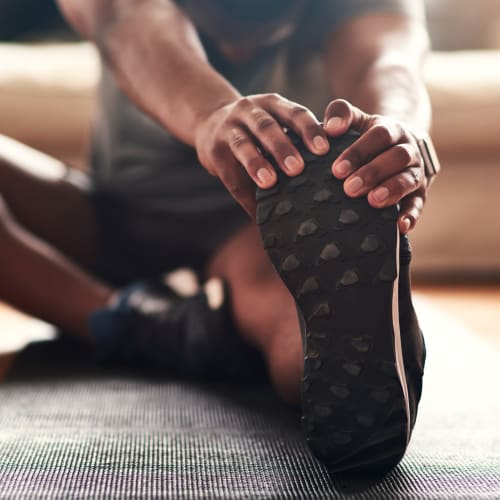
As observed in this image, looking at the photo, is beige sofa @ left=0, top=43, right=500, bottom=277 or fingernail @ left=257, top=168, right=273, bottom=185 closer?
fingernail @ left=257, top=168, right=273, bottom=185

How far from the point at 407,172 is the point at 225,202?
1.60 ft

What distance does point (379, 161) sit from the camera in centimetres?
50

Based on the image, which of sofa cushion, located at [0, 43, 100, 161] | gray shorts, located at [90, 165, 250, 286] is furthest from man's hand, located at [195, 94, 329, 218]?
sofa cushion, located at [0, 43, 100, 161]

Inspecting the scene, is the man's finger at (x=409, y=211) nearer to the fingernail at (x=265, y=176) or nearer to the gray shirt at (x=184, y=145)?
the fingernail at (x=265, y=176)

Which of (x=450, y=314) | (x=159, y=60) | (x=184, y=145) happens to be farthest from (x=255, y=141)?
(x=450, y=314)

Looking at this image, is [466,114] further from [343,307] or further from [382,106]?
[343,307]

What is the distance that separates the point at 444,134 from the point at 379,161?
1171 mm

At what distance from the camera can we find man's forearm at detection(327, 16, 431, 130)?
2.34ft

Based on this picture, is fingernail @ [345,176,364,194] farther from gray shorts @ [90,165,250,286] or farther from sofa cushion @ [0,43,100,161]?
sofa cushion @ [0,43,100,161]

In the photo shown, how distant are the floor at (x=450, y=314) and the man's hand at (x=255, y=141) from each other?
1.45 ft

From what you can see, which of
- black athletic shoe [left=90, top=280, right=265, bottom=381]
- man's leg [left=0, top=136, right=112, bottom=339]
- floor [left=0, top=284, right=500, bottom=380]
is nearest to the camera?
black athletic shoe [left=90, top=280, right=265, bottom=381]

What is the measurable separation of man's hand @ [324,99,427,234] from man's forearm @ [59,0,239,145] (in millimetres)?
129

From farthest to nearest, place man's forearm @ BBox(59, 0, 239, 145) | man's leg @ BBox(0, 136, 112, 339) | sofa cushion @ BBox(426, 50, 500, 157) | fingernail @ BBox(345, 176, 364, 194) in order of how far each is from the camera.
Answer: sofa cushion @ BBox(426, 50, 500, 157) < man's leg @ BBox(0, 136, 112, 339) < man's forearm @ BBox(59, 0, 239, 145) < fingernail @ BBox(345, 176, 364, 194)

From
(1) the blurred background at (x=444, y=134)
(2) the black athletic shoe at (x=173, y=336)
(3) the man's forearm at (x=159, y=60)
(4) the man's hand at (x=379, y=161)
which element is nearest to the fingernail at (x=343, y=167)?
(4) the man's hand at (x=379, y=161)
